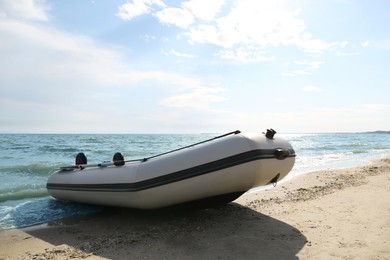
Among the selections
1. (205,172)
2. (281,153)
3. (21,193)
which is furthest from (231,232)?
(21,193)

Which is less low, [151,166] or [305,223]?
[151,166]

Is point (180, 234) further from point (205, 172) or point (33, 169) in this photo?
point (33, 169)

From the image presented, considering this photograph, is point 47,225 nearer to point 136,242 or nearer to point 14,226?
point 14,226

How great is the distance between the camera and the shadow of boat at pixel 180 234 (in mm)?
3924

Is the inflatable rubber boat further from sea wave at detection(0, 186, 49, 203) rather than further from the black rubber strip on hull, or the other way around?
sea wave at detection(0, 186, 49, 203)

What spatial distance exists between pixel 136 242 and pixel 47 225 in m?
2.31

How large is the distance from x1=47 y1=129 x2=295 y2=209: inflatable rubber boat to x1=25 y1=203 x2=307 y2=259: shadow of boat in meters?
0.38

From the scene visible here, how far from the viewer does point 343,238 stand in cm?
418

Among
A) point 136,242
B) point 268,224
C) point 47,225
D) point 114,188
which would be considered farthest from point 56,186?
point 268,224

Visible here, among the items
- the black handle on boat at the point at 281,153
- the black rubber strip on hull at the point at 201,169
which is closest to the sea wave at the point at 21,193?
the black rubber strip on hull at the point at 201,169

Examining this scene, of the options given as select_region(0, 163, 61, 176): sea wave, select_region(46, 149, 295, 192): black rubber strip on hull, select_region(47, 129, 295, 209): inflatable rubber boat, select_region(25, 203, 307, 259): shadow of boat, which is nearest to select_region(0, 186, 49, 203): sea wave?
select_region(25, 203, 307, 259): shadow of boat

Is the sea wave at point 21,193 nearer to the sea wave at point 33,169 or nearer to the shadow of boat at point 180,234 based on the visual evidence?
the shadow of boat at point 180,234

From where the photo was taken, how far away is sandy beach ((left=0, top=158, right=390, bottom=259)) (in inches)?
153

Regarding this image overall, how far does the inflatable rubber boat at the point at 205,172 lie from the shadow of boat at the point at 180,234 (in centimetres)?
38
